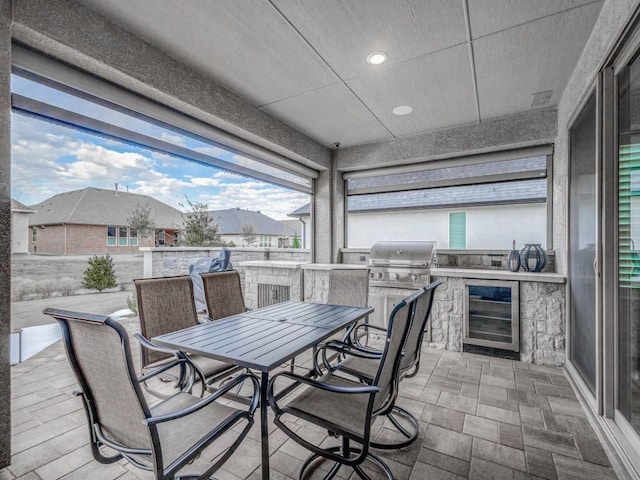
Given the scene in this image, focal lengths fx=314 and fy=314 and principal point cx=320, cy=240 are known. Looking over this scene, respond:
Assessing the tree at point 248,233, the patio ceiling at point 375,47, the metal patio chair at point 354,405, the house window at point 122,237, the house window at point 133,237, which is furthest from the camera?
the tree at point 248,233

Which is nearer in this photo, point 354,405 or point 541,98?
point 354,405

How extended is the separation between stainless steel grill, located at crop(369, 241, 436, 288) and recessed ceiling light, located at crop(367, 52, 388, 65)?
7.30 feet

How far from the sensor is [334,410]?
1508 mm

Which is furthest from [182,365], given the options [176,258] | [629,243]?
[629,243]

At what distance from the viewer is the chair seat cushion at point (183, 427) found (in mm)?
1198

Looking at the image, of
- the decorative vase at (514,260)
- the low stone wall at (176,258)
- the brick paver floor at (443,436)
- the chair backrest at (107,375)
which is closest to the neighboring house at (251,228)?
the low stone wall at (176,258)

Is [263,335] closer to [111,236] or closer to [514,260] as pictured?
[111,236]

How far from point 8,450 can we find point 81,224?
1.72 m

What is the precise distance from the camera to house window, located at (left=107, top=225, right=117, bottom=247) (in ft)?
9.92

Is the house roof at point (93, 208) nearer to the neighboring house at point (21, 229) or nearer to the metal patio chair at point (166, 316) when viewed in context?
the neighboring house at point (21, 229)

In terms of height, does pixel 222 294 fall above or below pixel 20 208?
below

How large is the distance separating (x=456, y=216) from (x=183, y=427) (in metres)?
4.11

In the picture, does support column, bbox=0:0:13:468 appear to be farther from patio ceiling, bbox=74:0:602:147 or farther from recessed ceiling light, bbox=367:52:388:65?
recessed ceiling light, bbox=367:52:388:65

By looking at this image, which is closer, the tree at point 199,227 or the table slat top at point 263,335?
the table slat top at point 263,335
